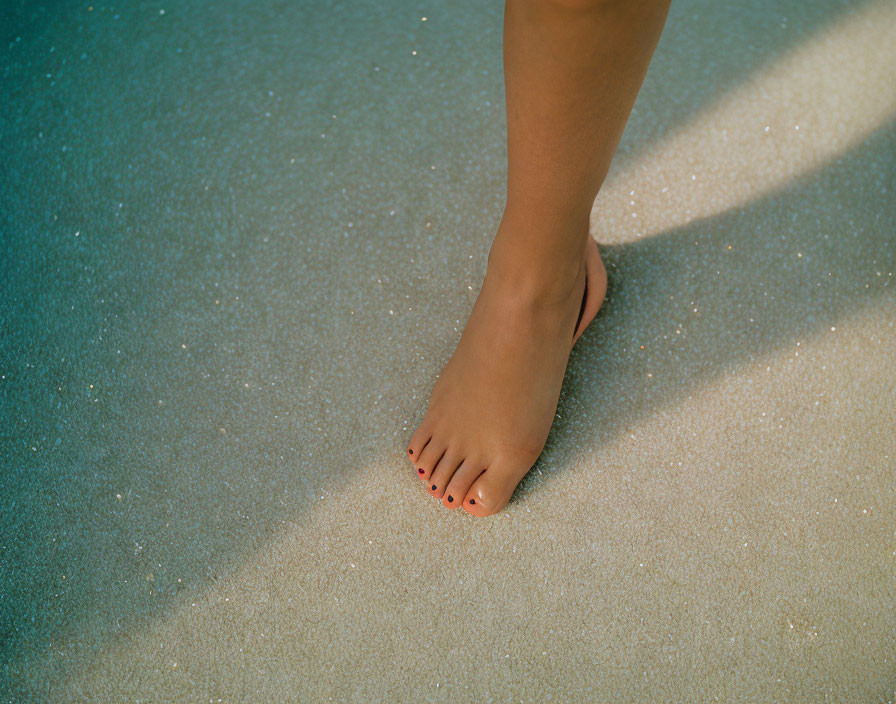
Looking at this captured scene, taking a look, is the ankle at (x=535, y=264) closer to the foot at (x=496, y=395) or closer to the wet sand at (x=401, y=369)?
the foot at (x=496, y=395)

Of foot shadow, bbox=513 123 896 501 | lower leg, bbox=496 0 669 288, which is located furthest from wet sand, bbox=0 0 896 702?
lower leg, bbox=496 0 669 288

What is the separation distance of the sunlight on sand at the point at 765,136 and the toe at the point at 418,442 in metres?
0.34

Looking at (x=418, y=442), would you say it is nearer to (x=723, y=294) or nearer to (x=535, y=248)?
(x=535, y=248)

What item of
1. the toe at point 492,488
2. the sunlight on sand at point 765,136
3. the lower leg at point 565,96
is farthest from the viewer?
the sunlight on sand at point 765,136

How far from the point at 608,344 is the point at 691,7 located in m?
0.53

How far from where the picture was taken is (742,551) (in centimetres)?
64

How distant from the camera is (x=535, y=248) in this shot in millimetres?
534

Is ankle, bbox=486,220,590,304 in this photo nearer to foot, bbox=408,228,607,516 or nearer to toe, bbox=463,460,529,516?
foot, bbox=408,228,607,516

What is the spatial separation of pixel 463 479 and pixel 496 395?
10 centimetres

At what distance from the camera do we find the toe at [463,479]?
640 millimetres

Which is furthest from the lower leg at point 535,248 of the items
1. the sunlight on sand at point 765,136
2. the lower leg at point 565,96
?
the sunlight on sand at point 765,136

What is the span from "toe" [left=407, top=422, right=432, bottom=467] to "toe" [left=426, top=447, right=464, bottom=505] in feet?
0.09

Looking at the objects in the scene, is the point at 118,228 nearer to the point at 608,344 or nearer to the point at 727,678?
the point at 608,344

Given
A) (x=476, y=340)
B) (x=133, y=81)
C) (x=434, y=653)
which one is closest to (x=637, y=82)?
(x=476, y=340)
